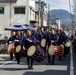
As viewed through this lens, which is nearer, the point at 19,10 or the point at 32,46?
the point at 32,46

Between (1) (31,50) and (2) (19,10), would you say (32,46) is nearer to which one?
(1) (31,50)

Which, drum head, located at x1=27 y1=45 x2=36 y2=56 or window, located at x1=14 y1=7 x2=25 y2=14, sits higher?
window, located at x1=14 y1=7 x2=25 y2=14

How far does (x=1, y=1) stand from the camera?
5588 centimetres

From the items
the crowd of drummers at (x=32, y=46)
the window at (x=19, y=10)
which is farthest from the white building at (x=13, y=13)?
the crowd of drummers at (x=32, y=46)

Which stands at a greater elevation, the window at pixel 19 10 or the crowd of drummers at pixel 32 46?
the window at pixel 19 10

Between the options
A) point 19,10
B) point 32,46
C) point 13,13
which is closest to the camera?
point 32,46

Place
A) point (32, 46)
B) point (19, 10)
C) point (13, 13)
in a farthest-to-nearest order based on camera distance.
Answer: point (13, 13), point (19, 10), point (32, 46)

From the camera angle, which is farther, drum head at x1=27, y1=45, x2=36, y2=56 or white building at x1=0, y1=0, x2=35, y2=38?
white building at x1=0, y1=0, x2=35, y2=38

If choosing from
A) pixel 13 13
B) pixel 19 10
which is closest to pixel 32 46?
pixel 19 10

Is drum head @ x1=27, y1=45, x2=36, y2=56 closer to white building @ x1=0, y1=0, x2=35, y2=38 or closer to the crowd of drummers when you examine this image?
the crowd of drummers

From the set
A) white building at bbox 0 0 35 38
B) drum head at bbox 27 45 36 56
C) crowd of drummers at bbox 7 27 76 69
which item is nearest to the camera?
drum head at bbox 27 45 36 56

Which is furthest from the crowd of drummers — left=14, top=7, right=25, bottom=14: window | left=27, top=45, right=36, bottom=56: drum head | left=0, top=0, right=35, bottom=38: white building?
left=14, top=7, right=25, bottom=14: window

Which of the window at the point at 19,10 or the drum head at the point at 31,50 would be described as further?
the window at the point at 19,10

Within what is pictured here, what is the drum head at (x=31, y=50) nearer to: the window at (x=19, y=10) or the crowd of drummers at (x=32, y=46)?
the crowd of drummers at (x=32, y=46)
